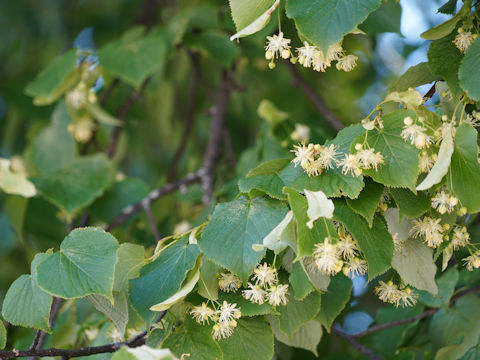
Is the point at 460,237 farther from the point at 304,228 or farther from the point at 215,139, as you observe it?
the point at 215,139

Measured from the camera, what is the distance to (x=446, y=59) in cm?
77

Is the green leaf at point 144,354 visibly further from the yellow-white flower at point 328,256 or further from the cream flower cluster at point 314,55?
the cream flower cluster at point 314,55

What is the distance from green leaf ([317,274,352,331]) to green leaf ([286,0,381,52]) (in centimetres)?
37

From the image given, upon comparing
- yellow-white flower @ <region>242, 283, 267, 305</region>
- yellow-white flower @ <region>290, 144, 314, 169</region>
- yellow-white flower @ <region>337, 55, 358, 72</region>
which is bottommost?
yellow-white flower @ <region>242, 283, 267, 305</region>

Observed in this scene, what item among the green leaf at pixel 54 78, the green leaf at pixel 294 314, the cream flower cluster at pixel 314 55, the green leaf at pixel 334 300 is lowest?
the green leaf at pixel 334 300

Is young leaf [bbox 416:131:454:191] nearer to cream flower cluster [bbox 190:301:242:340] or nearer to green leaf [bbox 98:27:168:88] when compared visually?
cream flower cluster [bbox 190:301:242:340]

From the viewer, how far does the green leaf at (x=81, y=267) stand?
0.67 m

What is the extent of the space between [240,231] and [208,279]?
8 cm

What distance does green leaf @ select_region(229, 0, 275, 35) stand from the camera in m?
0.71

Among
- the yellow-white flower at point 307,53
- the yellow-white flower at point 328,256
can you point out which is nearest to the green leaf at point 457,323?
the yellow-white flower at point 328,256

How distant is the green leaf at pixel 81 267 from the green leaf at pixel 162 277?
6 centimetres

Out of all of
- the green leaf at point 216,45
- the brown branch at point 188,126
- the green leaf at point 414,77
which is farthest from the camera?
the brown branch at point 188,126

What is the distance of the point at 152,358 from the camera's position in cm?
57

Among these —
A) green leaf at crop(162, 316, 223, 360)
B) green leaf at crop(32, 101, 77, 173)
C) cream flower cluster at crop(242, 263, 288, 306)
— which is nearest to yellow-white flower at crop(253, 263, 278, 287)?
cream flower cluster at crop(242, 263, 288, 306)
